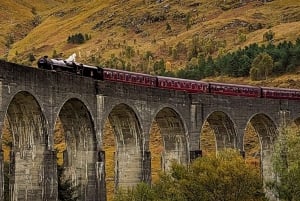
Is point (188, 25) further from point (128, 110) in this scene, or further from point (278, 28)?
point (128, 110)

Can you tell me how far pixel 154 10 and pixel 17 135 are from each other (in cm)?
14485

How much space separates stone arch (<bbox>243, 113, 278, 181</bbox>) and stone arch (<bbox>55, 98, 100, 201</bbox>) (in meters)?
22.4

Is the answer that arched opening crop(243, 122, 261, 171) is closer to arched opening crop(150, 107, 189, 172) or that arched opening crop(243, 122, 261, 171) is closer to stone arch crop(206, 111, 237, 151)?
stone arch crop(206, 111, 237, 151)

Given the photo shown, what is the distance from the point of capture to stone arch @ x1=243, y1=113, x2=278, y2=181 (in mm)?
67938

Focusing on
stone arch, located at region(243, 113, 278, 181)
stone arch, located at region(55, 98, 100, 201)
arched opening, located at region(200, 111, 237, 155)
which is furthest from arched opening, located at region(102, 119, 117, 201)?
stone arch, located at region(55, 98, 100, 201)

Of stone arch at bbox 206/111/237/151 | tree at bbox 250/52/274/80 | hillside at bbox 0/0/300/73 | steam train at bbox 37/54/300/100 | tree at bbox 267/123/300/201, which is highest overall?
hillside at bbox 0/0/300/73

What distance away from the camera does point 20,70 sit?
43.7 meters

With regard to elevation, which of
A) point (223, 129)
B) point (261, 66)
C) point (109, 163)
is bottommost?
point (109, 163)

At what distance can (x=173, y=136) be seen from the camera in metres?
60.0

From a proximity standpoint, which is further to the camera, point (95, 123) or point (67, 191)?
point (95, 123)

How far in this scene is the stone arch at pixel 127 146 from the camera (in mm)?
55125

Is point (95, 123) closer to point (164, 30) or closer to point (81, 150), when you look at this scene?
point (81, 150)

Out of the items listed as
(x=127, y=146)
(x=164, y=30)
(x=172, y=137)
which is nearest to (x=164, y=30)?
(x=164, y=30)

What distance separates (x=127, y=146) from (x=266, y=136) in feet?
61.3
